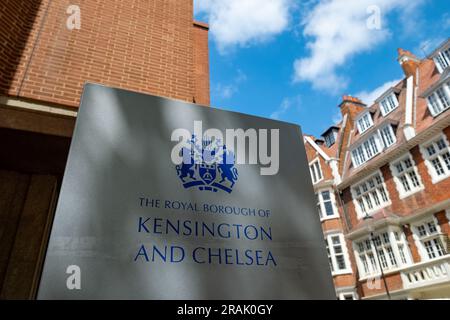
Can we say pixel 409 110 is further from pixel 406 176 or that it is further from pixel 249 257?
pixel 249 257

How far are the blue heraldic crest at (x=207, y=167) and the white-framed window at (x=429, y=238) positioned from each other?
15.0m

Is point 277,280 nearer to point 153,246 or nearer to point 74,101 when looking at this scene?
point 153,246

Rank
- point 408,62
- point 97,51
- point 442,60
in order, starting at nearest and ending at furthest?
point 97,51 < point 442,60 < point 408,62

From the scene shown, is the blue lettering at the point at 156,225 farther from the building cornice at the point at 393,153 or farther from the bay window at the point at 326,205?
the bay window at the point at 326,205

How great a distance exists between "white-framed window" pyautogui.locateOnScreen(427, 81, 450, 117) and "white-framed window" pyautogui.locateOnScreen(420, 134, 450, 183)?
5.12 ft

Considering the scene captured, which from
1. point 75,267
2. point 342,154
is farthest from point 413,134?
point 75,267

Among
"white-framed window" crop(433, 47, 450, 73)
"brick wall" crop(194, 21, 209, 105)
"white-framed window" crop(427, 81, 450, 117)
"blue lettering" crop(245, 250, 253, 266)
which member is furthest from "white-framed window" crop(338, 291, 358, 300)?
"blue lettering" crop(245, 250, 253, 266)

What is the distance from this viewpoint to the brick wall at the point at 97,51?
387 cm

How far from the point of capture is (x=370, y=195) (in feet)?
61.0

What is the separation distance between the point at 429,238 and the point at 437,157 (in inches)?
159

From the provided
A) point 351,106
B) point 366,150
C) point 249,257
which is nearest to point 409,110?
point 366,150

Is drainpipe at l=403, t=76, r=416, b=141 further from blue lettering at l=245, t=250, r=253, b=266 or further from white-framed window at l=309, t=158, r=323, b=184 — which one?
blue lettering at l=245, t=250, r=253, b=266
